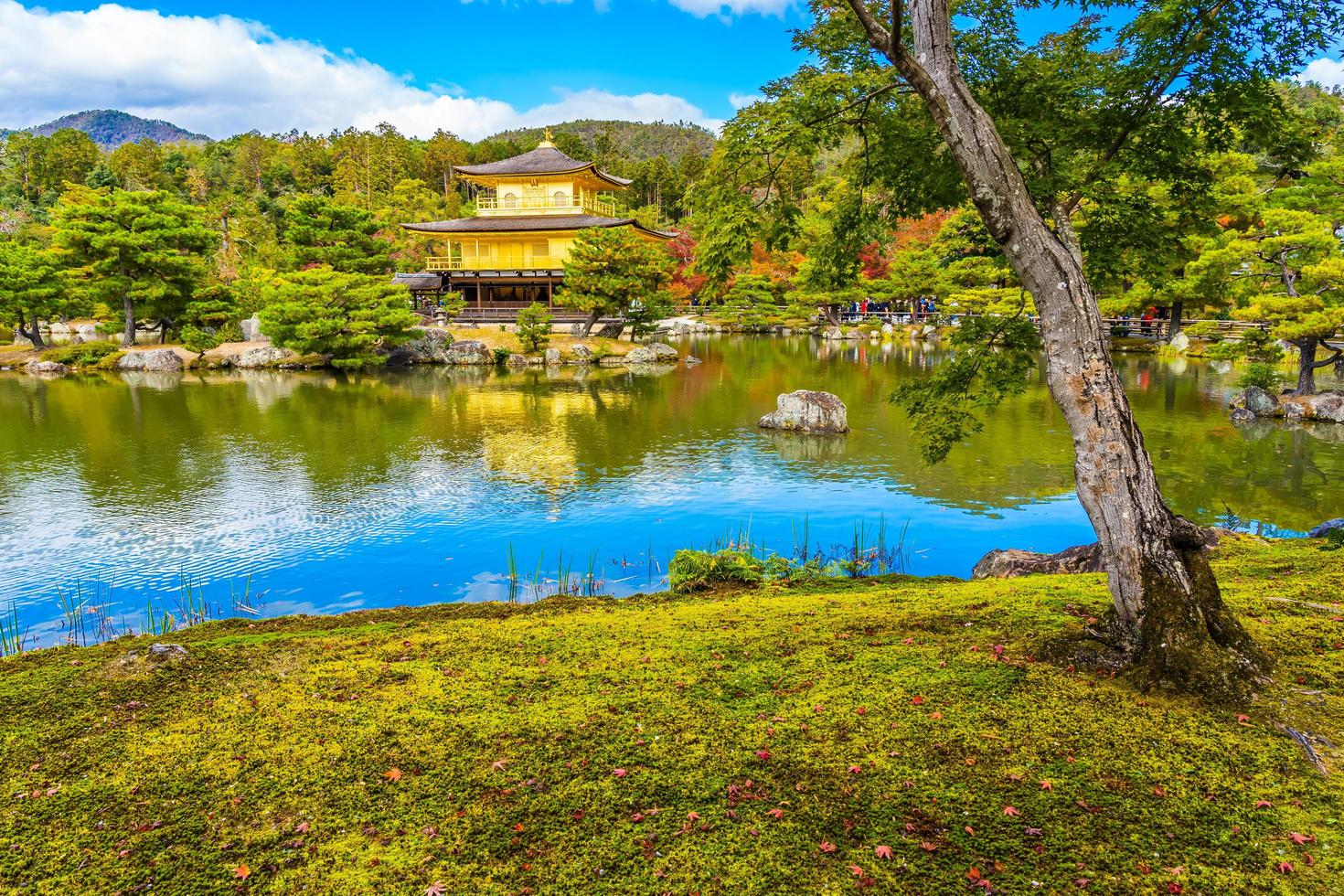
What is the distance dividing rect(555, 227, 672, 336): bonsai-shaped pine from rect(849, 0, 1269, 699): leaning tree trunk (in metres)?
27.5

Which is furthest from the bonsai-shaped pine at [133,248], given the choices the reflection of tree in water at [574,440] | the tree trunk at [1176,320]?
the tree trunk at [1176,320]

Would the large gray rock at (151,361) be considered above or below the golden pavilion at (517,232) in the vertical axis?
below

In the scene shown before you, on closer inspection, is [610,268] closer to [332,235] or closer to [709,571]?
[332,235]

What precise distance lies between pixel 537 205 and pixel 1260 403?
1270 inches

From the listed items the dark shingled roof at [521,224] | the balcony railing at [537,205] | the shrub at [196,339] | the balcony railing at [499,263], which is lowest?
the shrub at [196,339]

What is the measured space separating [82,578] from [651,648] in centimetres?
728

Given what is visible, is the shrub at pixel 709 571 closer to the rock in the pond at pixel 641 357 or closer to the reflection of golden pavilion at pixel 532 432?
the reflection of golden pavilion at pixel 532 432

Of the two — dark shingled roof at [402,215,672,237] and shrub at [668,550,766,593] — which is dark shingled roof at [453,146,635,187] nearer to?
dark shingled roof at [402,215,672,237]

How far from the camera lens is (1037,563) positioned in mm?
7340

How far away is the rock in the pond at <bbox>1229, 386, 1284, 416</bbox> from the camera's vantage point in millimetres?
17438

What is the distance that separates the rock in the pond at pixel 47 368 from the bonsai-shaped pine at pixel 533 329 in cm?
1611

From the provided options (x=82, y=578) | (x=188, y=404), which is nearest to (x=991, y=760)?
(x=82, y=578)

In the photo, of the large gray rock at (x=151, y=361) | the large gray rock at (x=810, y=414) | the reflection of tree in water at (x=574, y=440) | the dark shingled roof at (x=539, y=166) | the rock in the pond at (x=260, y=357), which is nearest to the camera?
the reflection of tree in water at (x=574, y=440)

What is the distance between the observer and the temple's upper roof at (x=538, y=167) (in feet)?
126
